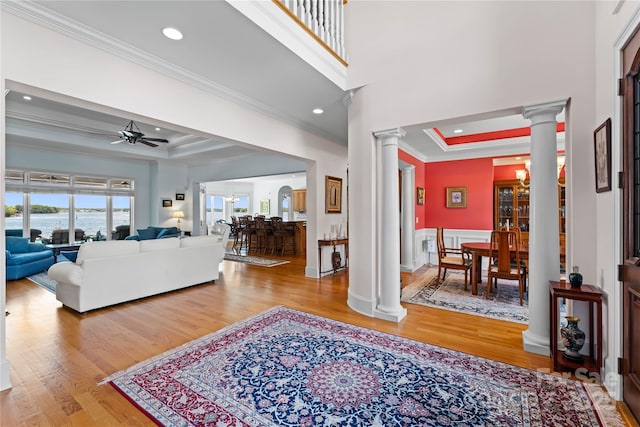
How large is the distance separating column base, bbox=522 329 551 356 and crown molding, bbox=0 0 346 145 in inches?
165

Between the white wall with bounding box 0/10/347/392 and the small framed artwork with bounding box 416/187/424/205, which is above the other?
the white wall with bounding box 0/10/347/392

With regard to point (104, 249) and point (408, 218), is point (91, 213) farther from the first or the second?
point (408, 218)

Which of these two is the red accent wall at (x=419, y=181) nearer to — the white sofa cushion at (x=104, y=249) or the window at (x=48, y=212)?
the white sofa cushion at (x=104, y=249)

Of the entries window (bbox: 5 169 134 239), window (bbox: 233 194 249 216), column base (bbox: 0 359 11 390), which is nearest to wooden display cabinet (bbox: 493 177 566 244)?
column base (bbox: 0 359 11 390)

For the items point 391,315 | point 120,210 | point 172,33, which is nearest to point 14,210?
point 120,210

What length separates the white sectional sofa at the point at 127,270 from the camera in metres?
3.54

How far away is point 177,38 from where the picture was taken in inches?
102

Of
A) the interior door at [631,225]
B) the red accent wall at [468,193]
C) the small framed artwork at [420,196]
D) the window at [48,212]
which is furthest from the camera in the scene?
the window at [48,212]

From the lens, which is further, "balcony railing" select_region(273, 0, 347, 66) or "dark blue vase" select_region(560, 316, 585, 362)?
"balcony railing" select_region(273, 0, 347, 66)

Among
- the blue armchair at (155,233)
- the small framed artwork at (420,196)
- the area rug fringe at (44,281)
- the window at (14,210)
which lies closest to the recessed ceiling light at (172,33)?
the area rug fringe at (44,281)

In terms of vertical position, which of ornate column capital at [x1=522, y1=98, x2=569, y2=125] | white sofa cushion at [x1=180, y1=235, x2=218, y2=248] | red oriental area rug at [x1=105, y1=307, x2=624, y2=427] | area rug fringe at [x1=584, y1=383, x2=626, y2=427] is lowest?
red oriental area rug at [x1=105, y1=307, x2=624, y2=427]

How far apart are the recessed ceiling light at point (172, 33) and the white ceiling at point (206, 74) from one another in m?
0.05

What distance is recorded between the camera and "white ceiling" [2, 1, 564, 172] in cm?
225

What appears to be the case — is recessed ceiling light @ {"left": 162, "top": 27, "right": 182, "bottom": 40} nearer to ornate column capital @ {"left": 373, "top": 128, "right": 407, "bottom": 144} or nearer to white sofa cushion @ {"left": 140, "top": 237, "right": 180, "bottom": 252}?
ornate column capital @ {"left": 373, "top": 128, "right": 407, "bottom": 144}
